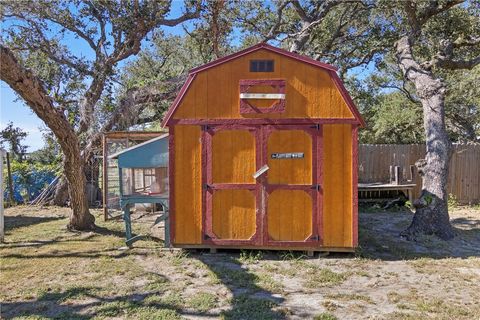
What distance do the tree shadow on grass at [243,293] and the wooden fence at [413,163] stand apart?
7024 mm

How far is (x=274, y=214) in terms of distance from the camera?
5.84 meters

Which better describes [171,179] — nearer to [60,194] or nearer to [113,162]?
[113,162]

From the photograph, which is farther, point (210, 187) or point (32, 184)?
point (32, 184)

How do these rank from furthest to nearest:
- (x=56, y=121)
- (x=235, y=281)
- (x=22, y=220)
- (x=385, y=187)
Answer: (x=385, y=187), (x=22, y=220), (x=56, y=121), (x=235, y=281)

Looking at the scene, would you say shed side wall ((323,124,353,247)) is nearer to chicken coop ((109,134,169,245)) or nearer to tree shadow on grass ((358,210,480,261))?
tree shadow on grass ((358,210,480,261))

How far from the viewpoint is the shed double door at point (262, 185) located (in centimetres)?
578

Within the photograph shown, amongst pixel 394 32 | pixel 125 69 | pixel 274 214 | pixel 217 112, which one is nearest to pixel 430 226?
pixel 274 214

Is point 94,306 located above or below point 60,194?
below

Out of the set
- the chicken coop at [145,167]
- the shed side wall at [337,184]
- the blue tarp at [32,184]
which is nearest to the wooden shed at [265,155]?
the shed side wall at [337,184]

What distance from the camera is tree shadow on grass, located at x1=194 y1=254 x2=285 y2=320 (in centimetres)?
371

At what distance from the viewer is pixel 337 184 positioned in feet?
18.9

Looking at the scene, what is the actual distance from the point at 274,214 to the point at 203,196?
1.15 metres

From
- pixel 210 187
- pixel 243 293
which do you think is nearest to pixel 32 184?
pixel 210 187

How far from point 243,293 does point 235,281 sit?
0.43 metres
